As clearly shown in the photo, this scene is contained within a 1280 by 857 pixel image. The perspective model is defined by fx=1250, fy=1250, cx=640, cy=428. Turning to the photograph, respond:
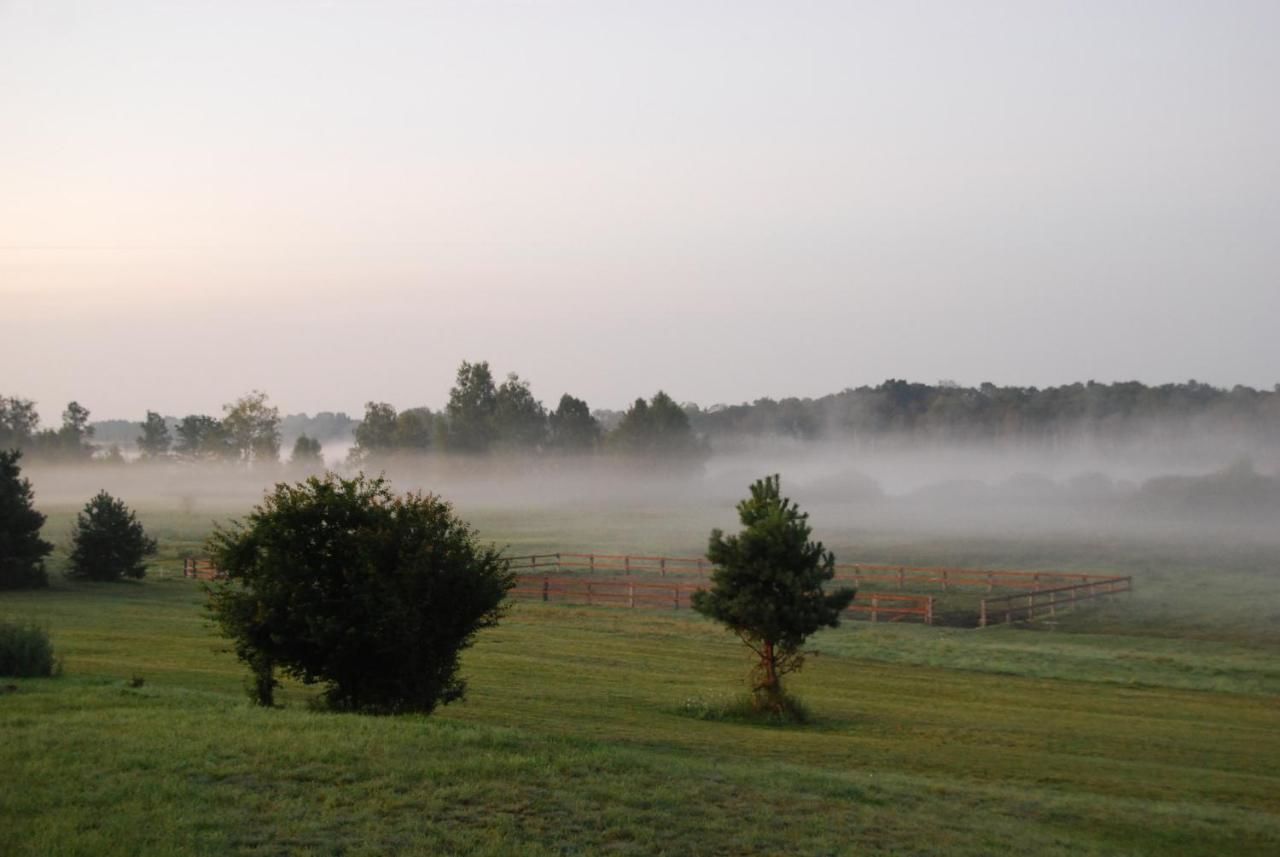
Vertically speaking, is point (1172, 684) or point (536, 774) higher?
point (536, 774)

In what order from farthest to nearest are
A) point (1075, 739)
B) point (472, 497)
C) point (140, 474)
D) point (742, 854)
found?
point (140, 474) < point (472, 497) < point (1075, 739) < point (742, 854)

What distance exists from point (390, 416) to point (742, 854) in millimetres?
164926

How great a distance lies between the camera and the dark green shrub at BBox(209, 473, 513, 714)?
16.8 m

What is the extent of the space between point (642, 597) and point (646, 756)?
3511cm

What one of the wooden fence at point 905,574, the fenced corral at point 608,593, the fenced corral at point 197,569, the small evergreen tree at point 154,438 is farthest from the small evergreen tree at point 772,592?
the small evergreen tree at point 154,438

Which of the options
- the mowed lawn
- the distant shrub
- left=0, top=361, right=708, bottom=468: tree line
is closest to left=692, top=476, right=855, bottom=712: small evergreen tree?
the mowed lawn

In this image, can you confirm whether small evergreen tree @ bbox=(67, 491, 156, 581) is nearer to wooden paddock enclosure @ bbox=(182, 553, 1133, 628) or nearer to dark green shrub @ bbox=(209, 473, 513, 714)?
wooden paddock enclosure @ bbox=(182, 553, 1133, 628)

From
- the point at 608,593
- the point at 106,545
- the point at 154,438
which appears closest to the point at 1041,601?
the point at 608,593

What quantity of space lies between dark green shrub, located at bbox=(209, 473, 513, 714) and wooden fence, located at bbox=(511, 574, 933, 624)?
28.7m

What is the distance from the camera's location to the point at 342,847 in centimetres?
990

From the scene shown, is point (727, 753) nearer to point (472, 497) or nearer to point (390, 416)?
point (472, 497)

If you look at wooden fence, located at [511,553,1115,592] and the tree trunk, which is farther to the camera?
wooden fence, located at [511,553,1115,592]

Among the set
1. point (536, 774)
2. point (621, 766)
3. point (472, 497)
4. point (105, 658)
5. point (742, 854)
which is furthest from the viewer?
point (472, 497)

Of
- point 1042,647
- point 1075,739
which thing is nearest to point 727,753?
point 1075,739
